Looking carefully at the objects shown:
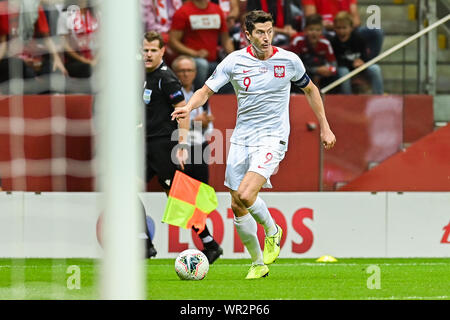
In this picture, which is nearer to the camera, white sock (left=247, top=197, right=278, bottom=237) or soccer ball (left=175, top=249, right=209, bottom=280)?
soccer ball (left=175, top=249, right=209, bottom=280)

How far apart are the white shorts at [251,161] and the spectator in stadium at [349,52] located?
9.60ft

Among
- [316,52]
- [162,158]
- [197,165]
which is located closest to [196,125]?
[197,165]

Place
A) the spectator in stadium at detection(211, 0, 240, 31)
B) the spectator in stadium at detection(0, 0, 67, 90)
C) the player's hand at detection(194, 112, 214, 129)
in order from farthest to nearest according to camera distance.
→ the spectator in stadium at detection(211, 0, 240, 31), the player's hand at detection(194, 112, 214, 129), the spectator in stadium at detection(0, 0, 67, 90)

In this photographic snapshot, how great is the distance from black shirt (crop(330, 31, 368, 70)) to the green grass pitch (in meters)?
2.18

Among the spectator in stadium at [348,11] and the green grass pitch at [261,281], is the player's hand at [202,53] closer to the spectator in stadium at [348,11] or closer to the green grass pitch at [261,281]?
the spectator in stadium at [348,11]

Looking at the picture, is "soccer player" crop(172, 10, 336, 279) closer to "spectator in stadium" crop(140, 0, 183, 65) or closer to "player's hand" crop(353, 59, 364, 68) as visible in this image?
"player's hand" crop(353, 59, 364, 68)

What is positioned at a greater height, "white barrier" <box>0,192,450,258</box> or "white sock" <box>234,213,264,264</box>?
"white sock" <box>234,213,264,264</box>

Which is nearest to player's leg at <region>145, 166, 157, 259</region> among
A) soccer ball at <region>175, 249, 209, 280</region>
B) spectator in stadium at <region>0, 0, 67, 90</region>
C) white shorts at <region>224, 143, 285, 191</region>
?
spectator in stadium at <region>0, 0, 67, 90</region>

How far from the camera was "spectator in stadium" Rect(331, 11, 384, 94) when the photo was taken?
11.2 m

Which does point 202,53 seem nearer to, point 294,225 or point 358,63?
point 358,63

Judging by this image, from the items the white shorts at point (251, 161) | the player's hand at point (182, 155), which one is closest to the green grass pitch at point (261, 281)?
the white shorts at point (251, 161)

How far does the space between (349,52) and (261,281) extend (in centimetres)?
404

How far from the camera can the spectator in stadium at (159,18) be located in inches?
452

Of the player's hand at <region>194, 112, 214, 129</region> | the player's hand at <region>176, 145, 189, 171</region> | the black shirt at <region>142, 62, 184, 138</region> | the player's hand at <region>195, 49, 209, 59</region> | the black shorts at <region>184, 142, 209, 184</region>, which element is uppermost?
the player's hand at <region>195, 49, 209, 59</region>
